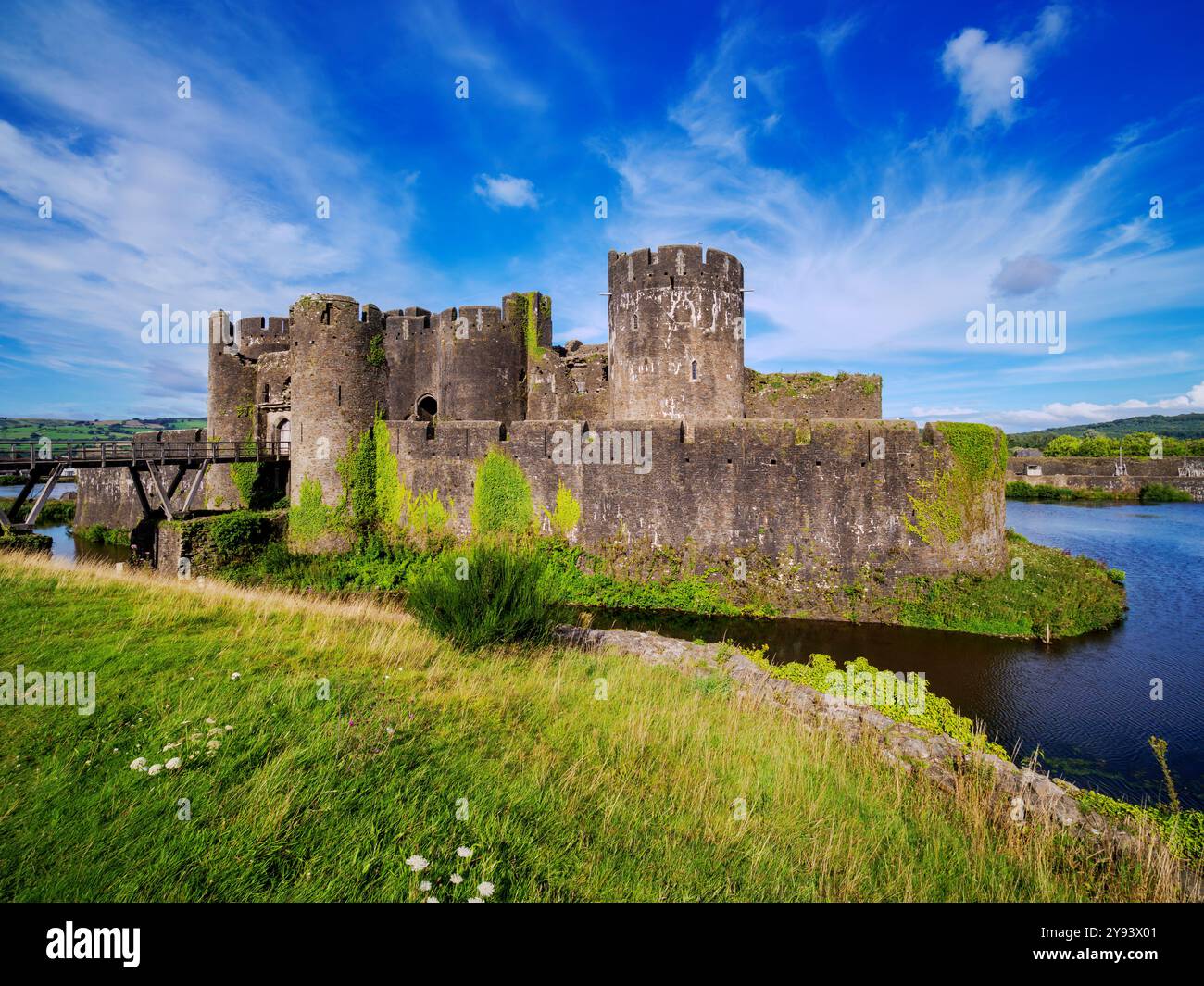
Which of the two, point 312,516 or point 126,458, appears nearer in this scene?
point 312,516

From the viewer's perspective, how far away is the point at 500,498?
17.3 m

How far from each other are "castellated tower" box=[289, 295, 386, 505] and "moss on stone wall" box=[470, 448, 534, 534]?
4.97 metres

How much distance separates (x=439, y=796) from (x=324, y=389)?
1789 cm

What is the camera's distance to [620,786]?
439 cm

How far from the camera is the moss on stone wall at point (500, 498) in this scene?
17.2m

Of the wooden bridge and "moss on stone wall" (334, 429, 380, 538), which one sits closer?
the wooden bridge

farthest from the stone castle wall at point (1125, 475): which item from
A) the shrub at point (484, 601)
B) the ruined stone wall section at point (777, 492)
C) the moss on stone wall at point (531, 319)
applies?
the shrub at point (484, 601)

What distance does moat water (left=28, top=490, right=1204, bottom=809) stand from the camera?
25.3ft

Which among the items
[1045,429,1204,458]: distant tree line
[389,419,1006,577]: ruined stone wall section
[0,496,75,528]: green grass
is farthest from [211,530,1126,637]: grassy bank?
[1045,429,1204,458]: distant tree line

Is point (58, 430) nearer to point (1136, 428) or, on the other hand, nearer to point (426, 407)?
point (426, 407)

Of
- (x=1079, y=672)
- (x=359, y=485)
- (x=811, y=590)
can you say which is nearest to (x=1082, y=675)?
(x=1079, y=672)

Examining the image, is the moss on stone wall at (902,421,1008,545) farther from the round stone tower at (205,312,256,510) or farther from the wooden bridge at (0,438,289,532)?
the round stone tower at (205,312,256,510)

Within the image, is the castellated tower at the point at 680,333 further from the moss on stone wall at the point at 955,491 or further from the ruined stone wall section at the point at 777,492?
the moss on stone wall at the point at 955,491
